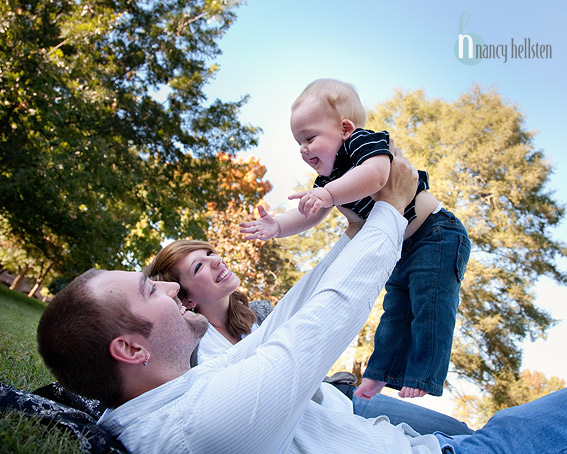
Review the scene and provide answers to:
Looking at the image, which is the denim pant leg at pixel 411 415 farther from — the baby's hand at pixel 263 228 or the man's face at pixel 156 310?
the man's face at pixel 156 310

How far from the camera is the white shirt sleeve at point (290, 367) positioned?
1237 millimetres

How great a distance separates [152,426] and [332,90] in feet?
5.80

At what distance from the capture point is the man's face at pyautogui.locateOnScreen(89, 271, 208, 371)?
1621 mm

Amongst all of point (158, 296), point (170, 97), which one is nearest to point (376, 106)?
point (170, 97)

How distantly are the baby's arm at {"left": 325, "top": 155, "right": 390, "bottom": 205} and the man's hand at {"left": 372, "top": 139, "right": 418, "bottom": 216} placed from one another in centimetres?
3

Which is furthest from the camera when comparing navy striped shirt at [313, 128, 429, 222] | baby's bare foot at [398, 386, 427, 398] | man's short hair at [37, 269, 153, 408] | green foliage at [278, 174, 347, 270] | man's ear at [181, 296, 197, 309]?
green foliage at [278, 174, 347, 270]

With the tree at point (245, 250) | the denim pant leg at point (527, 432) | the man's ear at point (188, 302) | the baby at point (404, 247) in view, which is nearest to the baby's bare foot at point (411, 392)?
the baby at point (404, 247)

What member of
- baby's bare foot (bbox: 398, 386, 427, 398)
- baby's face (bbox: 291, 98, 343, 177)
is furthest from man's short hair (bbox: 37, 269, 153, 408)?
baby's bare foot (bbox: 398, 386, 427, 398)

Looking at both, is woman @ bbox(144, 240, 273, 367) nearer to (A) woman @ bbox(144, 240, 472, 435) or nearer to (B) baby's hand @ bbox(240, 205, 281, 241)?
(A) woman @ bbox(144, 240, 472, 435)

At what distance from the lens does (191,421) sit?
127cm

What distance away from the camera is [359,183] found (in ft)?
5.74

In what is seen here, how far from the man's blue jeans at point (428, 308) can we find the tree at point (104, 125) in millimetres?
10190

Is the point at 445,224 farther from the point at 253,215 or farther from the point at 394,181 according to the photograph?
the point at 253,215

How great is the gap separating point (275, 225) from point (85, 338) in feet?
3.49
